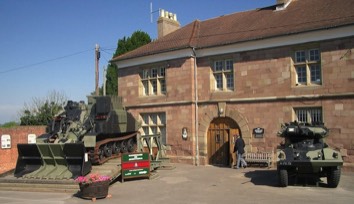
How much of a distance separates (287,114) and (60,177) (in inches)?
394

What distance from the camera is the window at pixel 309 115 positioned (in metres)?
17.2

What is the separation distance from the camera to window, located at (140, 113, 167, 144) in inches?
878

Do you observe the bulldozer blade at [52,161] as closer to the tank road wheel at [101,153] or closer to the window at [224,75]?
the tank road wheel at [101,153]

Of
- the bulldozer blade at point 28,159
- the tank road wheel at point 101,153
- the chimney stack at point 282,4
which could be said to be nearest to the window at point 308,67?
the chimney stack at point 282,4

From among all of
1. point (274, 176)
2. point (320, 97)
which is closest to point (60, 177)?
point (274, 176)

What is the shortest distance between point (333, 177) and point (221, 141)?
26.2 feet

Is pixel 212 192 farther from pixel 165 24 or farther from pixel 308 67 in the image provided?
pixel 165 24

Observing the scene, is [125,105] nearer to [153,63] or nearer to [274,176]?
[153,63]

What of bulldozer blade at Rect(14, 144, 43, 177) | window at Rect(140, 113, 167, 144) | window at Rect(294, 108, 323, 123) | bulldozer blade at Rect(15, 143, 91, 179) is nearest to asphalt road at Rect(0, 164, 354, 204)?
bulldozer blade at Rect(15, 143, 91, 179)

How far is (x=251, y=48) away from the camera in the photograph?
1909 cm

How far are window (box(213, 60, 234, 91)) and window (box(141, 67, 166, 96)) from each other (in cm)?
324

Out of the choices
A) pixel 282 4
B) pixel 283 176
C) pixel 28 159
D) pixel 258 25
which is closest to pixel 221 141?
pixel 258 25

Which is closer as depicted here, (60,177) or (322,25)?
(60,177)

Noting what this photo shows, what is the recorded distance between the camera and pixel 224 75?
2031 cm
